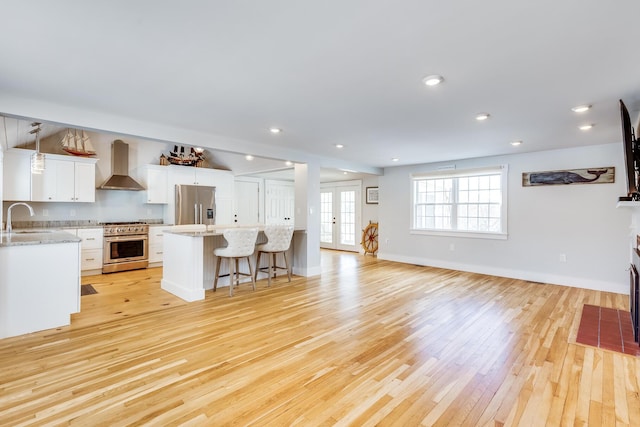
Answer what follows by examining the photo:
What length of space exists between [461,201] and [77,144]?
7432 millimetres

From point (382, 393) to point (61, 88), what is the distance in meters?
3.48

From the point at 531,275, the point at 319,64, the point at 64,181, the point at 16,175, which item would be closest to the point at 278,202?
the point at 64,181

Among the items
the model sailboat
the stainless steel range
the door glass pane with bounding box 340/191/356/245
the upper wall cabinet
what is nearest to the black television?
the door glass pane with bounding box 340/191/356/245

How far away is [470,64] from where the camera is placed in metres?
2.18

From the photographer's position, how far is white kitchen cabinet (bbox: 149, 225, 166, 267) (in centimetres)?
639

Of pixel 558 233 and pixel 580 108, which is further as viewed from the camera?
pixel 558 233

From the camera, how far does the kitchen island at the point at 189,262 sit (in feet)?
13.6

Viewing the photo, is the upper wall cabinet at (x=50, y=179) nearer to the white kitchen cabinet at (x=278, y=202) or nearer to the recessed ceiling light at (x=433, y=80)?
the white kitchen cabinet at (x=278, y=202)

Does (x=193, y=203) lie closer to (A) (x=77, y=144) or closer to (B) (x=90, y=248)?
(B) (x=90, y=248)

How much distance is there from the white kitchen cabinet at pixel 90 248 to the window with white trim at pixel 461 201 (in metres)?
6.26

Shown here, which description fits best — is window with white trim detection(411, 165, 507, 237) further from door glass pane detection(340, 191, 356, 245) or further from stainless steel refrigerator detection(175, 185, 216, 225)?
stainless steel refrigerator detection(175, 185, 216, 225)

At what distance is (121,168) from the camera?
21.0ft

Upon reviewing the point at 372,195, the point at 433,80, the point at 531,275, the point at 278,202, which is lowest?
the point at 531,275

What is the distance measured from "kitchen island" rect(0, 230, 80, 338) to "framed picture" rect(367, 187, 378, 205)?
6.75m
